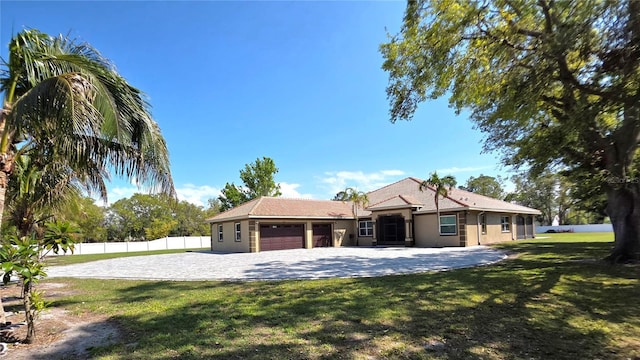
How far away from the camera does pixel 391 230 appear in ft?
90.0

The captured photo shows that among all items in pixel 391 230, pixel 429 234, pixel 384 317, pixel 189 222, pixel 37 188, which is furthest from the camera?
pixel 189 222

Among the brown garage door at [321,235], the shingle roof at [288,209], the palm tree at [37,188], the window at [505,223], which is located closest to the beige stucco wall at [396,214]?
the shingle roof at [288,209]

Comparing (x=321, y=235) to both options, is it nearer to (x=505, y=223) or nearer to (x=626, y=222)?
(x=505, y=223)

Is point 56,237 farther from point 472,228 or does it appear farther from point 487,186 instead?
point 487,186

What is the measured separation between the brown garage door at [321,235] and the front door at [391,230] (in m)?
4.04

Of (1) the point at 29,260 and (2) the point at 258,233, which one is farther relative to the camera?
(2) the point at 258,233

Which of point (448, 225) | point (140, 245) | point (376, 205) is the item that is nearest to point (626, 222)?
point (448, 225)

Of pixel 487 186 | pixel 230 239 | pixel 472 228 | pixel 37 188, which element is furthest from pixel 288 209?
pixel 487 186

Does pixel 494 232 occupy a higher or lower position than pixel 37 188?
lower

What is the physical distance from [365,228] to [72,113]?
1009 inches

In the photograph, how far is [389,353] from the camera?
4555mm

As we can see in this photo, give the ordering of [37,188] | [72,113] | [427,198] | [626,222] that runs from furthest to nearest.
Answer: [427,198] < [626,222] < [37,188] < [72,113]

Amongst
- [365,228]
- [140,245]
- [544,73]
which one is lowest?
[140,245]

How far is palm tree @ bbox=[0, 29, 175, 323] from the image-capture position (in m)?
5.35
